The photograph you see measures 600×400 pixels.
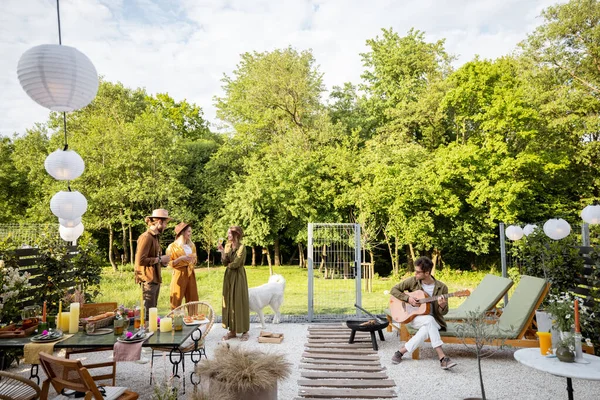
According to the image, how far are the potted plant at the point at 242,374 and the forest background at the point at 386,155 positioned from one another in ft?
32.0

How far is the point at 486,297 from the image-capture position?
6.53m

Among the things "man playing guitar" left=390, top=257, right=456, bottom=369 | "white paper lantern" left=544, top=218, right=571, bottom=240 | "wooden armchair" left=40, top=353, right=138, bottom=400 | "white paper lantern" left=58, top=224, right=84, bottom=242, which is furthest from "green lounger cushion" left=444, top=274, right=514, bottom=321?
"white paper lantern" left=58, top=224, right=84, bottom=242

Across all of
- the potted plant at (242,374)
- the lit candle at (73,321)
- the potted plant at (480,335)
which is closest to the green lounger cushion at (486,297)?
the potted plant at (480,335)

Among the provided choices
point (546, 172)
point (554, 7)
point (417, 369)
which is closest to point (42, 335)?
point (417, 369)

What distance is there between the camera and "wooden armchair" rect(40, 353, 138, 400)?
2.86 meters

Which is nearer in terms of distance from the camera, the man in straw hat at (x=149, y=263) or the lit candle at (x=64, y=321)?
the lit candle at (x=64, y=321)

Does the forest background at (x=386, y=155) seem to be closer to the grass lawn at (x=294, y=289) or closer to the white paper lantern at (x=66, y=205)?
the grass lawn at (x=294, y=289)

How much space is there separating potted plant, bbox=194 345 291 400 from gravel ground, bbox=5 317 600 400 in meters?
1.37

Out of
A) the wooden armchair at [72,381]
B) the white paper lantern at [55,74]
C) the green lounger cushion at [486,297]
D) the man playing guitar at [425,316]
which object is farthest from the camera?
the green lounger cushion at [486,297]

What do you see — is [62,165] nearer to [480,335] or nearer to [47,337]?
[47,337]

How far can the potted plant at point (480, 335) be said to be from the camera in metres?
3.82

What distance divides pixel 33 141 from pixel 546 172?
79.3ft

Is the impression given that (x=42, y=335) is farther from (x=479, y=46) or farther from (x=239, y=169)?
(x=479, y=46)

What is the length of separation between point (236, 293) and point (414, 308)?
2.73 m
